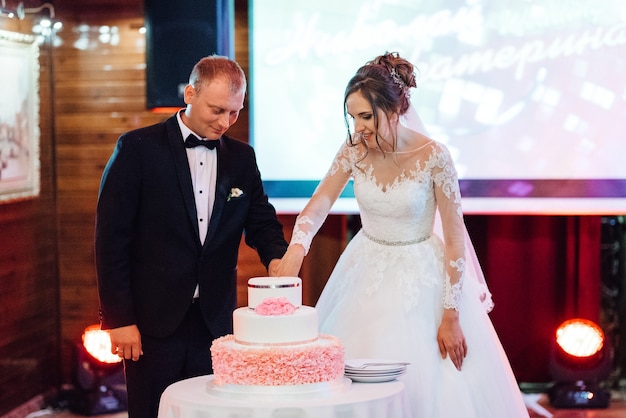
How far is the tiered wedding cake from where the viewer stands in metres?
2.62

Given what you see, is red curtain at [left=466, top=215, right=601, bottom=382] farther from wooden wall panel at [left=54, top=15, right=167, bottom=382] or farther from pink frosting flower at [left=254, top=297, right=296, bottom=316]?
pink frosting flower at [left=254, top=297, right=296, bottom=316]

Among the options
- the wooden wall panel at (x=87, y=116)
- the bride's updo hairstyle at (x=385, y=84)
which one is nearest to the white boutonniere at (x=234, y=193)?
the bride's updo hairstyle at (x=385, y=84)

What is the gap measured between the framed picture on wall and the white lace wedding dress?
2.09m

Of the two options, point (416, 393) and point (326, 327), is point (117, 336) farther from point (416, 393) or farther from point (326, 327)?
point (416, 393)

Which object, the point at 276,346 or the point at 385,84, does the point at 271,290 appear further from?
the point at 385,84

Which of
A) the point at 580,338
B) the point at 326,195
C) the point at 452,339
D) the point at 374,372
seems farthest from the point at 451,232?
the point at 580,338

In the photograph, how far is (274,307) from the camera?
2709 mm

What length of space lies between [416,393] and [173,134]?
1.20 meters

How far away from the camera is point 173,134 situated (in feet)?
10.7

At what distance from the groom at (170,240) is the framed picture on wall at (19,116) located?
1.90 m

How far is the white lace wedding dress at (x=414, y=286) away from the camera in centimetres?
323

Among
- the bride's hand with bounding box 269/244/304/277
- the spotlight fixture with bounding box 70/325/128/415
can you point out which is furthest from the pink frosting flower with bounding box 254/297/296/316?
the spotlight fixture with bounding box 70/325/128/415

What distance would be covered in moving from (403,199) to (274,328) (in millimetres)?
914

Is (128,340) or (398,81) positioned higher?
(398,81)
